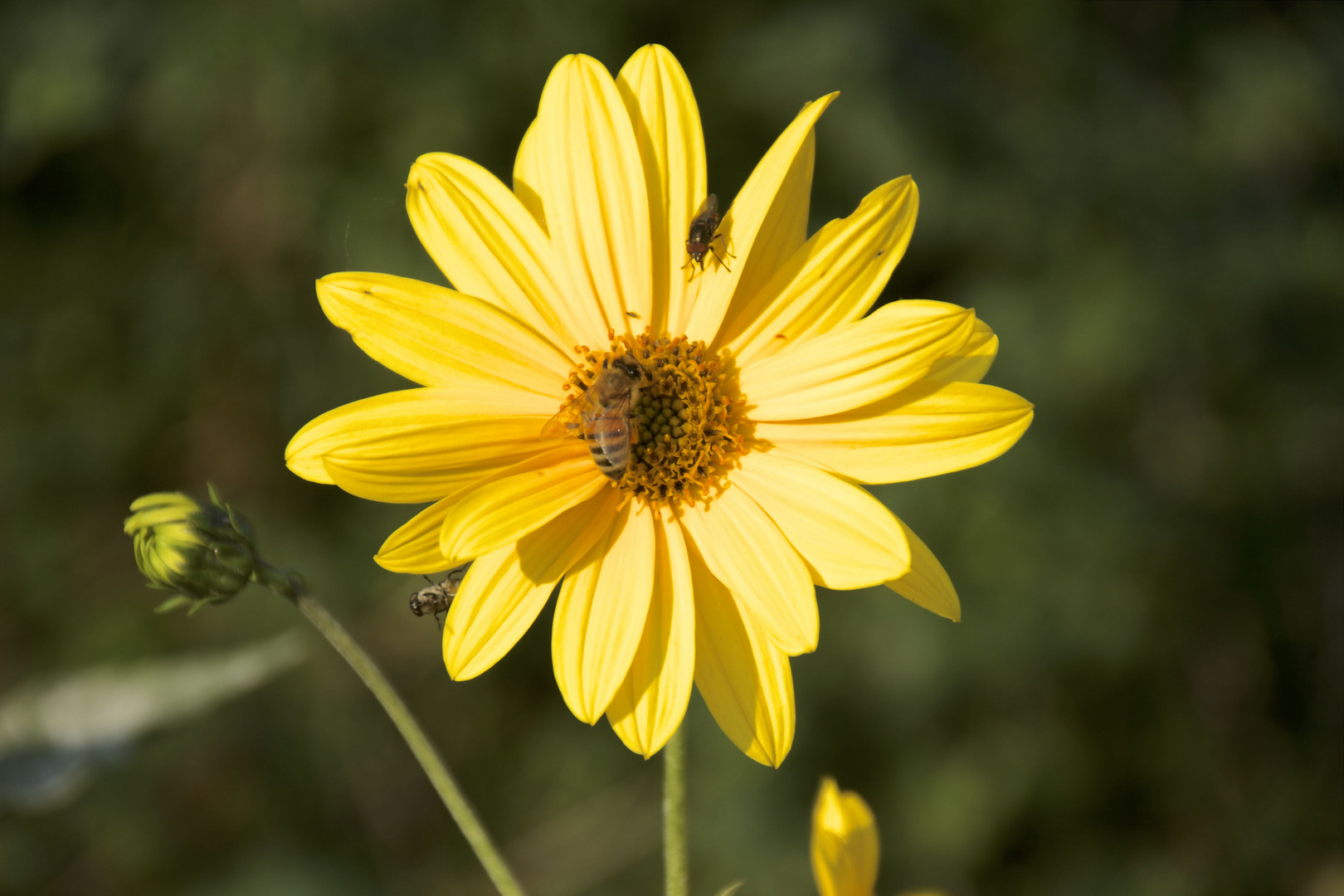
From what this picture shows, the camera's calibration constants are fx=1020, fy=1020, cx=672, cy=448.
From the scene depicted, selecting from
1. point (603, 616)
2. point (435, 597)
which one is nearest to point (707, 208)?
point (603, 616)

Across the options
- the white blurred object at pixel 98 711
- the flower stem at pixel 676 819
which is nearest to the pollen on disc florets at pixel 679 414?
the flower stem at pixel 676 819

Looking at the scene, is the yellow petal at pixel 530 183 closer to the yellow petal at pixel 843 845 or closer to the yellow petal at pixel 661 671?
the yellow petal at pixel 661 671

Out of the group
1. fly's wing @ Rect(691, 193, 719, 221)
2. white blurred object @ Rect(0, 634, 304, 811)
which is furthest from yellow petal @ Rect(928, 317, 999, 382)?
white blurred object @ Rect(0, 634, 304, 811)

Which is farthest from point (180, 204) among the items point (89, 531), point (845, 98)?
point (845, 98)

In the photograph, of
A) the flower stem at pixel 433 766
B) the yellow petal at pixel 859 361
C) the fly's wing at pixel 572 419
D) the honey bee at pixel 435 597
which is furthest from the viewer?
the honey bee at pixel 435 597

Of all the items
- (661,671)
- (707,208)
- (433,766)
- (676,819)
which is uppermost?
(707,208)

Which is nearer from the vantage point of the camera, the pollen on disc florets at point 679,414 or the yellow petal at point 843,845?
the yellow petal at point 843,845

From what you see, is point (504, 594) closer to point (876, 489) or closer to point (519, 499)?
point (519, 499)

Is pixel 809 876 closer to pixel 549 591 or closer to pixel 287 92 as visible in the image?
pixel 549 591
